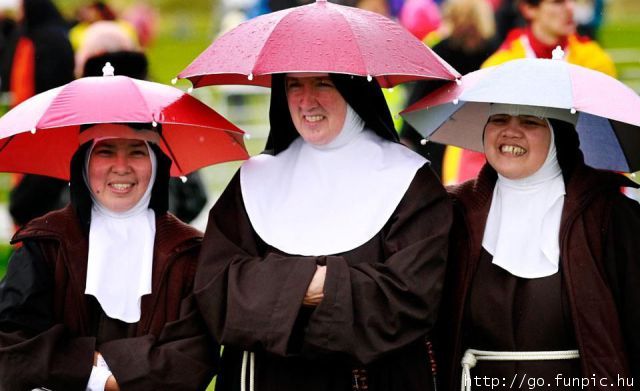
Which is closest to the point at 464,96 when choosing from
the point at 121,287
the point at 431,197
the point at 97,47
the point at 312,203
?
the point at 431,197

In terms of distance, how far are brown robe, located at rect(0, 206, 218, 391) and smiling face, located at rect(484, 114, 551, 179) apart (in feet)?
4.10

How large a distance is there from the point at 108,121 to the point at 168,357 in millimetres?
922

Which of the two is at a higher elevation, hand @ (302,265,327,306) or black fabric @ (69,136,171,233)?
black fabric @ (69,136,171,233)

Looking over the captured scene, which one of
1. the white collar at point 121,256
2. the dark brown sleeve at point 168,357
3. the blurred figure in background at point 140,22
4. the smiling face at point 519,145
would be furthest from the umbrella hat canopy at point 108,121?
the blurred figure in background at point 140,22

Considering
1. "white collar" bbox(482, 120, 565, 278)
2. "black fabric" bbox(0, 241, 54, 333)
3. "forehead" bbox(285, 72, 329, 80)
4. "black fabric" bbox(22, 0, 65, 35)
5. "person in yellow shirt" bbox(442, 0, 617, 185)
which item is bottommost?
"black fabric" bbox(0, 241, 54, 333)

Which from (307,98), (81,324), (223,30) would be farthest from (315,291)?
(223,30)

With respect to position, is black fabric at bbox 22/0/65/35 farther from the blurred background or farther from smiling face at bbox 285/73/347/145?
smiling face at bbox 285/73/347/145

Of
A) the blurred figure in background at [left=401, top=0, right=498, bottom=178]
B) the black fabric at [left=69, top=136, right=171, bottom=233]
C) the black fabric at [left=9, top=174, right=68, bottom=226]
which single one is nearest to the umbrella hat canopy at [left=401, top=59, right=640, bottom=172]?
the black fabric at [left=69, top=136, right=171, bottom=233]

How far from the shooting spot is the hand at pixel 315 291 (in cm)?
447

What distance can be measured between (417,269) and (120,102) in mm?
1285

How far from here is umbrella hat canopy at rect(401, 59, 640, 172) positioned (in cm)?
443

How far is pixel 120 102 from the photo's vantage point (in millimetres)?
4605

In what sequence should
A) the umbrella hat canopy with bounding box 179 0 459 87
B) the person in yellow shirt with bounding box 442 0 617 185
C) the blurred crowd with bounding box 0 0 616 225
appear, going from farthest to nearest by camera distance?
the person in yellow shirt with bounding box 442 0 617 185
the blurred crowd with bounding box 0 0 616 225
the umbrella hat canopy with bounding box 179 0 459 87

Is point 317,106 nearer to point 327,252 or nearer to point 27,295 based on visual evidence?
point 327,252
